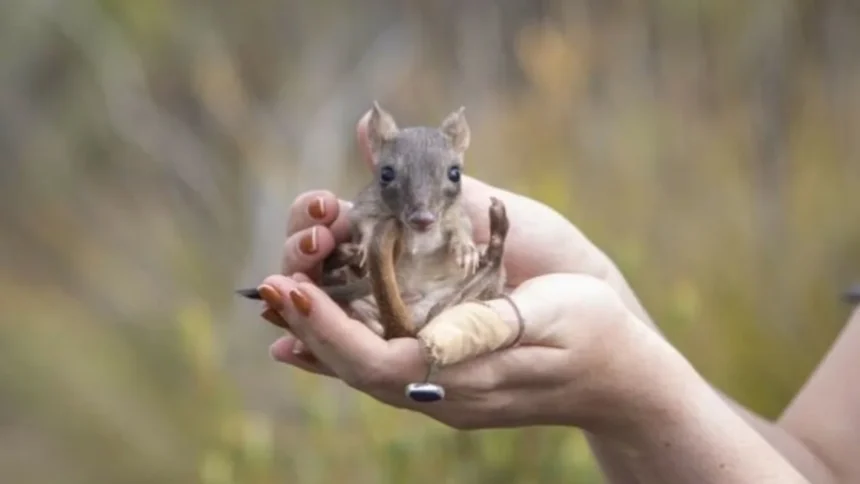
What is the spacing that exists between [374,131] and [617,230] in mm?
701

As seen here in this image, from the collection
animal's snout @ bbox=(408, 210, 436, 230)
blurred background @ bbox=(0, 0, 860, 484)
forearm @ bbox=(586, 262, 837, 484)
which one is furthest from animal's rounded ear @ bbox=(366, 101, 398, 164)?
blurred background @ bbox=(0, 0, 860, 484)

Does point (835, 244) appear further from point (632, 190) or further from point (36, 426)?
point (36, 426)

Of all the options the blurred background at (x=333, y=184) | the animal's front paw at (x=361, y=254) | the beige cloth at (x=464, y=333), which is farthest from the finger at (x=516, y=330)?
the blurred background at (x=333, y=184)

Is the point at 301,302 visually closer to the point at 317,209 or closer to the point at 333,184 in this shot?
the point at 317,209

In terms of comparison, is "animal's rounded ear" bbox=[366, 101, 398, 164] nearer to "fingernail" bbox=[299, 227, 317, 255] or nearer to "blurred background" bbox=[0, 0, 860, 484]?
"fingernail" bbox=[299, 227, 317, 255]

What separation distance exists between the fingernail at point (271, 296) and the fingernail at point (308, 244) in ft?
0.42

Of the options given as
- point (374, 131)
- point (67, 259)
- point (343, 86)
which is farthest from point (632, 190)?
point (67, 259)

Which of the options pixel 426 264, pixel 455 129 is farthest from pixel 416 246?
pixel 455 129

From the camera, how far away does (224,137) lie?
1297 millimetres

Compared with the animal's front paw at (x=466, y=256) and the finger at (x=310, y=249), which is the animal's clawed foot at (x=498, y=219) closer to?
the animal's front paw at (x=466, y=256)

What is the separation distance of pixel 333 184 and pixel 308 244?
1.68ft

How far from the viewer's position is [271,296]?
712mm

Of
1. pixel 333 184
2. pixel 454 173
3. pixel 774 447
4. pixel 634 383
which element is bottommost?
pixel 774 447

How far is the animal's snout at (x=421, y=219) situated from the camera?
0.75 m
